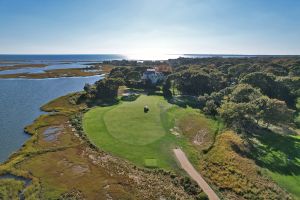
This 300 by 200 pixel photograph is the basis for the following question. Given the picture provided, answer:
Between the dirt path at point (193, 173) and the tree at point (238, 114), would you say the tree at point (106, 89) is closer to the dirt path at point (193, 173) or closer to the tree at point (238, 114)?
the tree at point (238, 114)

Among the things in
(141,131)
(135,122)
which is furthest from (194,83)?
(141,131)

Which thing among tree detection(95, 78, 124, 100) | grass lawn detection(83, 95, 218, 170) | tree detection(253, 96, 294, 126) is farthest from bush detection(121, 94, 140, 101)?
tree detection(253, 96, 294, 126)

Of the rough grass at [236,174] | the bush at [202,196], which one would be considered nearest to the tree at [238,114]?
the rough grass at [236,174]

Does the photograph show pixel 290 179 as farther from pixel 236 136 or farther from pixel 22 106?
pixel 22 106

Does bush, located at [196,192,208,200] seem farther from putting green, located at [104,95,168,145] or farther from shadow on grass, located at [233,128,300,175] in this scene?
putting green, located at [104,95,168,145]

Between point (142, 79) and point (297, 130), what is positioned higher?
point (142, 79)

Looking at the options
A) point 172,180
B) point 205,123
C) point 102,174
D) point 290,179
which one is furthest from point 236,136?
point 102,174

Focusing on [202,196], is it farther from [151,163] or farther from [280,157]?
[280,157]
